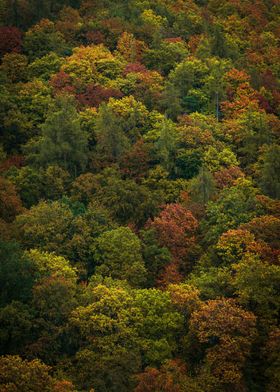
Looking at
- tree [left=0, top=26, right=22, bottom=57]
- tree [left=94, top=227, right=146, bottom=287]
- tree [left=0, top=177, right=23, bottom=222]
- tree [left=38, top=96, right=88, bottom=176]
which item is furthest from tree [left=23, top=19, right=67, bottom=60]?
tree [left=94, top=227, right=146, bottom=287]

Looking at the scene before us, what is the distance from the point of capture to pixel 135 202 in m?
60.9

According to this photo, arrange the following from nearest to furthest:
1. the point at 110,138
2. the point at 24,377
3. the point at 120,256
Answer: the point at 24,377
the point at 120,256
the point at 110,138

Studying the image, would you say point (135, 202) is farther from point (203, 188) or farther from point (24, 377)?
point (24, 377)

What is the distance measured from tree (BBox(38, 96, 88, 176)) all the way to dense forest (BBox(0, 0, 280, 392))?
157 mm

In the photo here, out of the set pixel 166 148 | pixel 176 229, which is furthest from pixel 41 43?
pixel 176 229

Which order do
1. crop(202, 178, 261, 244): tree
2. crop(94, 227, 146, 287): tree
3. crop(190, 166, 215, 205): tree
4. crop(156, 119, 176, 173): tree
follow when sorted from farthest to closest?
crop(156, 119, 176, 173): tree, crop(190, 166, 215, 205): tree, crop(202, 178, 261, 244): tree, crop(94, 227, 146, 287): tree

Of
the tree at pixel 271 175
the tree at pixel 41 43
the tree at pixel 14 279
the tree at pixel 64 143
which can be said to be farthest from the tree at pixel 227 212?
the tree at pixel 41 43

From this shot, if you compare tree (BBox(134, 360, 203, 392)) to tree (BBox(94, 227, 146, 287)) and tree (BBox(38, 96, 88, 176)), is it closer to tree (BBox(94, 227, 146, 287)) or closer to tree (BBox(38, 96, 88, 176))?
tree (BBox(94, 227, 146, 287))

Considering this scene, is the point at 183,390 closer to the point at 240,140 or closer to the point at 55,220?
the point at 55,220

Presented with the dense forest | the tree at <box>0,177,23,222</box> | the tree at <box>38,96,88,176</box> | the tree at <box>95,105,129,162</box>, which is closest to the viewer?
the dense forest

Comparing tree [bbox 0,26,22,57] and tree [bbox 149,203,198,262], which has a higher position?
tree [bbox 0,26,22,57]

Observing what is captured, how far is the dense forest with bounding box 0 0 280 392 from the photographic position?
4525 centimetres

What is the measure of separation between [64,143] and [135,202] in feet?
33.7

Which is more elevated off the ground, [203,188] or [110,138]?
[203,188]
